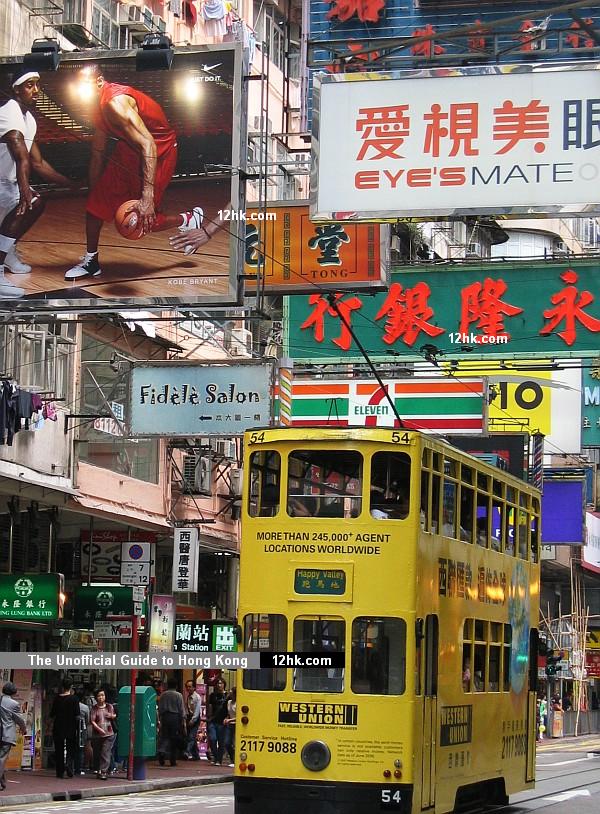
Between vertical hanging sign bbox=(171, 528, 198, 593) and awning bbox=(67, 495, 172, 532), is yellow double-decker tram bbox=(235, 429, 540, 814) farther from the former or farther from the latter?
vertical hanging sign bbox=(171, 528, 198, 593)

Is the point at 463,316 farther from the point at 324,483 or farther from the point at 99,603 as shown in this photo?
the point at 324,483

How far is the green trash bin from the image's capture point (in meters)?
25.5

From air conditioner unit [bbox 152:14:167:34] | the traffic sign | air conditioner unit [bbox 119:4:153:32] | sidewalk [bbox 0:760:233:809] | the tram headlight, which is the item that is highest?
air conditioner unit [bbox 152:14:167:34]

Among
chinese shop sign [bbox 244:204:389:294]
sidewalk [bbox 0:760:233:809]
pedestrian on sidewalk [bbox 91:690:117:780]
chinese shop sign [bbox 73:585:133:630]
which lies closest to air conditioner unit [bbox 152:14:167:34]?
chinese shop sign [bbox 244:204:389:294]

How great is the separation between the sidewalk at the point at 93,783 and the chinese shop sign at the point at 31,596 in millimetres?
2423

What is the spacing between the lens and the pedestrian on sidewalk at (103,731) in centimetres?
2588

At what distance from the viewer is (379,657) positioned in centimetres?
1551

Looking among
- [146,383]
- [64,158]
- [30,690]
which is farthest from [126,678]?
[64,158]

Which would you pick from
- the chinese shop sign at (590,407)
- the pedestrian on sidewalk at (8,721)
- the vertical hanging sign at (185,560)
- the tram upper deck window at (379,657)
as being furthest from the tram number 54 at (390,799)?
the chinese shop sign at (590,407)

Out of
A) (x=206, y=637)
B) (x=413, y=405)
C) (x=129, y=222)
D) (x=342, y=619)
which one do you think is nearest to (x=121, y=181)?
(x=129, y=222)

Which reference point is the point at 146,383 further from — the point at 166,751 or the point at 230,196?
the point at 166,751

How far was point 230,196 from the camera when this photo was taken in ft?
72.0

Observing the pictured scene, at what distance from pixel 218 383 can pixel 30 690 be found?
21.3 ft

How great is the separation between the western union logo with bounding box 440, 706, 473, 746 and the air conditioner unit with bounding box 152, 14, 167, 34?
16314 millimetres
